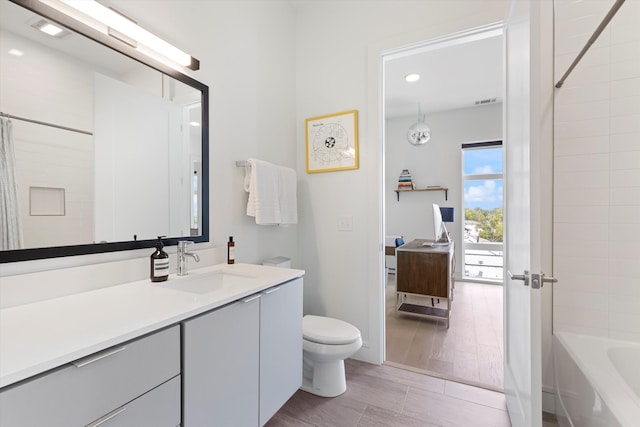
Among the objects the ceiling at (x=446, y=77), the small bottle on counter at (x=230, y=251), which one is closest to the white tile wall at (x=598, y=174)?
the ceiling at (x=446, y=77)

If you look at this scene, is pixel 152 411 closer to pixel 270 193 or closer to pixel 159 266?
pixel 159 266

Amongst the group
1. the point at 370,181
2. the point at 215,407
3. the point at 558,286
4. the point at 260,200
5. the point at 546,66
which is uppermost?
the point at 546,66

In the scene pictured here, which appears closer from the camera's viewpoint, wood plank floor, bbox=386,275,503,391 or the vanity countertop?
the vanity countertop

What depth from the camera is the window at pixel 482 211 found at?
14.8 ft

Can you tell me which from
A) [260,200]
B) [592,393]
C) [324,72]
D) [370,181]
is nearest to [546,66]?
[370,181]

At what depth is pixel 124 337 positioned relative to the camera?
74 cm

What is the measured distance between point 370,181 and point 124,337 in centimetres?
174

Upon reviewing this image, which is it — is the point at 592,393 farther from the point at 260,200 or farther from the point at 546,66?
the point at 260,200

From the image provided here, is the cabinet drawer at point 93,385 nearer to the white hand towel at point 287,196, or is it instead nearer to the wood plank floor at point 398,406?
the wood plank floor at point 398,406

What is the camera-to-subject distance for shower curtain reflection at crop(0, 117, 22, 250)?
36.8 inches

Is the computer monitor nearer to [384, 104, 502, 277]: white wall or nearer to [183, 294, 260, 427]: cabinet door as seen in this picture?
[384, 104, 502, 277]: white wall

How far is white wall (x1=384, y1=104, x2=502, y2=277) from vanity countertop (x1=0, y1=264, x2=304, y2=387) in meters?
4.10

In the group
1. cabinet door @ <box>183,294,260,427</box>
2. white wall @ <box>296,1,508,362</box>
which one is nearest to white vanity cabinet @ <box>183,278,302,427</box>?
cabinet door @ <box>183,294,260,427</box>

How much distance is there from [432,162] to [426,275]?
2615 mm
